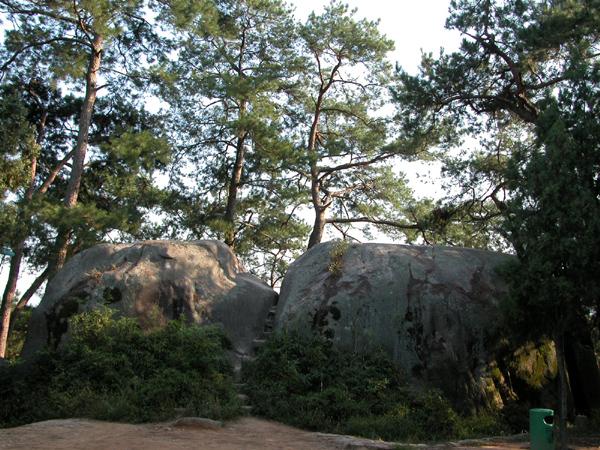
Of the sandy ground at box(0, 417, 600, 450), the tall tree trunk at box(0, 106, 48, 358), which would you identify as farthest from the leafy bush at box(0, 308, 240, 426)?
the tall tree trunk at box(0, 106, 48, 358)

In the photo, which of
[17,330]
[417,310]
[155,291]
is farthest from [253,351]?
[17,330]

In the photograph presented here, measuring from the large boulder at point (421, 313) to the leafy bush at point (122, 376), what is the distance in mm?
2421

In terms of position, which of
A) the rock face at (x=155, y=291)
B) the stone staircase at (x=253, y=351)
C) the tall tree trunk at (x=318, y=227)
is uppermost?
the tall tree trunk at (x=318, y=227)

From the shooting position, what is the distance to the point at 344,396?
36.4 ft

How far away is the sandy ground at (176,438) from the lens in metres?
8.25

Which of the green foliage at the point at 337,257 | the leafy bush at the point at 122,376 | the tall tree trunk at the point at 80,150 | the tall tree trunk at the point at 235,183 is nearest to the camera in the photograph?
the leafy bush at the point at 122,376

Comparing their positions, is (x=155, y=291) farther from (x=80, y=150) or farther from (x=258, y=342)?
(x=80, y=150)

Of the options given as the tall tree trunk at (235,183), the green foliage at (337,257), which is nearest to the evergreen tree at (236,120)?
the tall tree trunk at (235,183)

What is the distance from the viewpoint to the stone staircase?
1138cm

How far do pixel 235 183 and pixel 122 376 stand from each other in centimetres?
1236

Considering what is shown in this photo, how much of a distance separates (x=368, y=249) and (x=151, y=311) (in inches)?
213

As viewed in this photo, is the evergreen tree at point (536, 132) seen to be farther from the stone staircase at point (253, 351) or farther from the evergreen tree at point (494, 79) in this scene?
the stone staircase at point (253, 351)

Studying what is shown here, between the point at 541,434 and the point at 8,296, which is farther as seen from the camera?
the point at 8,296

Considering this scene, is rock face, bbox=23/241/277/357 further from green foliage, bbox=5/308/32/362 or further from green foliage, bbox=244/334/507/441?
green foliage, bbox=5/308/32/362
